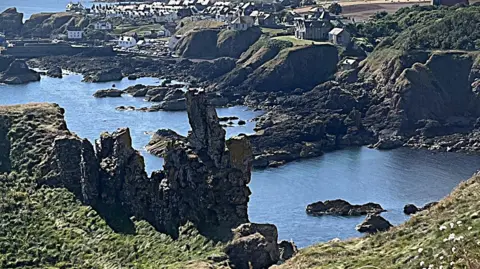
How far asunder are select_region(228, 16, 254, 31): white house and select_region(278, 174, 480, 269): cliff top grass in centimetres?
10149

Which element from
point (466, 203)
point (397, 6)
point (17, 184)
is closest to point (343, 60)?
point (397, 6)

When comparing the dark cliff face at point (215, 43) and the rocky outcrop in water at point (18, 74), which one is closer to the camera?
the rocky outcrop in water at point (18, 74)

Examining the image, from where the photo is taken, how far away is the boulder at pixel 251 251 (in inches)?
1033

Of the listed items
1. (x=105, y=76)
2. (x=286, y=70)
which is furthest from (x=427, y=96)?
(x=105, y=76)

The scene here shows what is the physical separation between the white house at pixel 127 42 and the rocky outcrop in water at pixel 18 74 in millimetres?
20241

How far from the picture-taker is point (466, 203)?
1858 cm

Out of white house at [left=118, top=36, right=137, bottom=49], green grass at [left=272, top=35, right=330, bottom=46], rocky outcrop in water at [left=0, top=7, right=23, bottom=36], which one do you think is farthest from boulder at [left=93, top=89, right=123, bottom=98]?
rocky outcrop in water at [left=0, top=7, right=23, bottom=36]

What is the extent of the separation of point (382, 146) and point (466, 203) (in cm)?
5441

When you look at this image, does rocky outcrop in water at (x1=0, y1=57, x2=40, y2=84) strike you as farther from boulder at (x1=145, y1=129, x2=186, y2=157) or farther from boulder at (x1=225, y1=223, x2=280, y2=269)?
boulder at (x1=225, y1=223, x2=280, y2=269)

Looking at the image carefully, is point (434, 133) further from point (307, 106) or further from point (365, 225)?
point (365, 225)

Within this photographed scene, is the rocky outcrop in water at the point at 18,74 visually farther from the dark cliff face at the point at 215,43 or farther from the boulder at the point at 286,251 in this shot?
the boulder at the point at 286,251

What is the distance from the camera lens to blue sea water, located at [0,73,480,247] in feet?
168

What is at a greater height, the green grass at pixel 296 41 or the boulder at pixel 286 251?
the boulder at pixel 286 251

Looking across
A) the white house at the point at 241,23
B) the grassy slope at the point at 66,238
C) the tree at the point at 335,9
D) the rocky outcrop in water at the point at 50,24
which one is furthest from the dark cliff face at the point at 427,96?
the rocky outcrop in water at the point at 50,24
